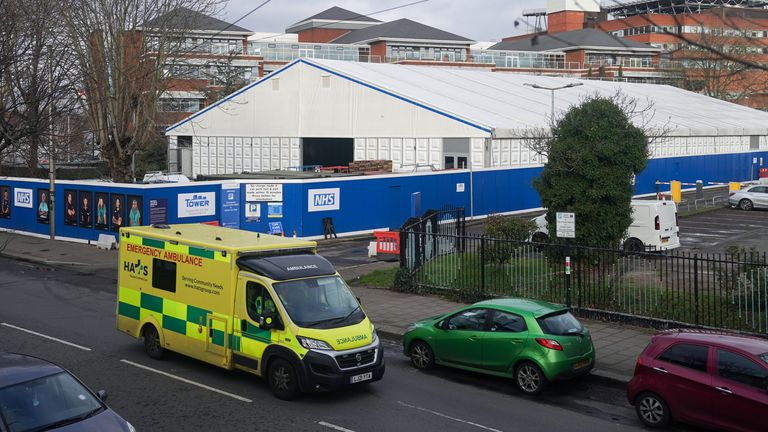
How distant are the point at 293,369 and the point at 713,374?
19.8ft

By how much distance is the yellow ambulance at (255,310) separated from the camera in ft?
41.0

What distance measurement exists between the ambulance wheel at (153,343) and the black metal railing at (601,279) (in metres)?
8.44

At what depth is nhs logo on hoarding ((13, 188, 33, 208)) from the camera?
3522cm

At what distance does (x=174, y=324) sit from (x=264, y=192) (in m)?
18.0

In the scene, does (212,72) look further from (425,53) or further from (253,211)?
(253,211)

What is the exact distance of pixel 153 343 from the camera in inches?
586

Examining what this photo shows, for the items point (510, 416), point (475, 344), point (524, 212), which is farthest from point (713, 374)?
point (524, 212)

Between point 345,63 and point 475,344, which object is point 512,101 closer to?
point 345,63

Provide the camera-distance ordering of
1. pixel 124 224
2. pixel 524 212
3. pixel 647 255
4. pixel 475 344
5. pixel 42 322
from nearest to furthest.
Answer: pixel 475 344
pixel 647 255
pixel 42 322
pixel 124 224
pixel 524 212

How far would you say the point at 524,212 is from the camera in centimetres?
4175

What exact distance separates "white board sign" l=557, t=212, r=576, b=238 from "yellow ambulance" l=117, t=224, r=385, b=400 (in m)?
6.95

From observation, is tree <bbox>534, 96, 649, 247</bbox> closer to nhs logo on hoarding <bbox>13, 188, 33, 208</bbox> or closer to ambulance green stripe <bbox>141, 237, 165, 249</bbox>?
ambulance green stripe <bbox>141, 237, 165, 249</bbox>

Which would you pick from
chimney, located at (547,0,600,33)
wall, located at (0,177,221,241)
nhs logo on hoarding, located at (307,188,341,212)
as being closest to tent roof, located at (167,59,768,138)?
nhs logo on hoarding, located at (307,188,341,212)

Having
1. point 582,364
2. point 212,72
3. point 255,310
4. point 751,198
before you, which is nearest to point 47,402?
point 255,310
